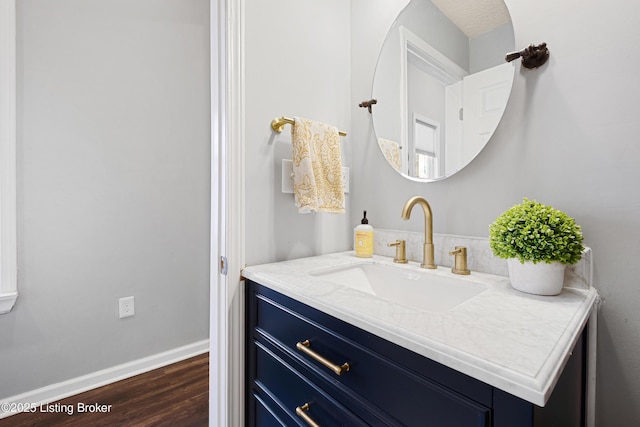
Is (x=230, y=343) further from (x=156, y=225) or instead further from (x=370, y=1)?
(x=370, y=1)

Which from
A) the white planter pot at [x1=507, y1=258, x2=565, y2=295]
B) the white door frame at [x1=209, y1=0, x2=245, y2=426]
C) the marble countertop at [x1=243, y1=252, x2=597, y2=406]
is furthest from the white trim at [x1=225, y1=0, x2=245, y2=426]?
the white planter pot at [x1=507, y1=258, x2=565, y2=295]

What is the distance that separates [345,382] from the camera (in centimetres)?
66

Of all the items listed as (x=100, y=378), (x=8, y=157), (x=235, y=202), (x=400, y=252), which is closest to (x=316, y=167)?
(x=235, y=202)

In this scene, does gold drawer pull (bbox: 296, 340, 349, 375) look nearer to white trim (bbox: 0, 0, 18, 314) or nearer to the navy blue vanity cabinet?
the navy blue vanity cabinet

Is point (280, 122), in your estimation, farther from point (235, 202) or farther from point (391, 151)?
point (391, 151)

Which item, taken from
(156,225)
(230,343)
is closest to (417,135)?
(230,343)

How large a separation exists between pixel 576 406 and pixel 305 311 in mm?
702

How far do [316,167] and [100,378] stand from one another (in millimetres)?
1831

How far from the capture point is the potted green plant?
2.25 feet

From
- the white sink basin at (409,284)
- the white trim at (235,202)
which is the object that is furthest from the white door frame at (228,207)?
the white sink basin at (409,284)

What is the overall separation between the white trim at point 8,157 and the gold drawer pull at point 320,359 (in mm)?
1623

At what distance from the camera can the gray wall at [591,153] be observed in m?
0.73

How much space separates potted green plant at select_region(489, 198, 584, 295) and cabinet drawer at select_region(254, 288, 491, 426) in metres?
0.42

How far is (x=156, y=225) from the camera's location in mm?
1896
